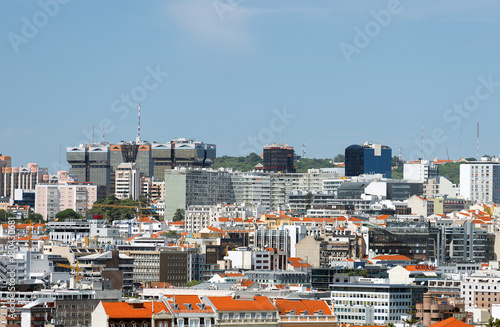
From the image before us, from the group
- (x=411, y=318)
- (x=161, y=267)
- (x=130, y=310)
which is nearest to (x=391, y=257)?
(x=161, y=267)

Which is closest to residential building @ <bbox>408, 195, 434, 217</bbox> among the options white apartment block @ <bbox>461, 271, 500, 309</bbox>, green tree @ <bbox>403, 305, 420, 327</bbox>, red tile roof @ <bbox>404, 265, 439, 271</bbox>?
red tile roof @ <bbox>404, 265, 439, 271</bbox>

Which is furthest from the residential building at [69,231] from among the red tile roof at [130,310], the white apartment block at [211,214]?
the red tile roof at [130,310]

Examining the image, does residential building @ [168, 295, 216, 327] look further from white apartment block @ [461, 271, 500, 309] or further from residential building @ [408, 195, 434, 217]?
residential building @ [408, 195, 434, 217]

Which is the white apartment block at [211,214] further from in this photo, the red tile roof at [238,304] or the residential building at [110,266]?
the red tile roof at [238,304]

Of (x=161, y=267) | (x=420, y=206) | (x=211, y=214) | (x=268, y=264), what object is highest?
(x=420, y=206)

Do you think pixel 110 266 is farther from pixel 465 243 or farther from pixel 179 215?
pixel 179 215
